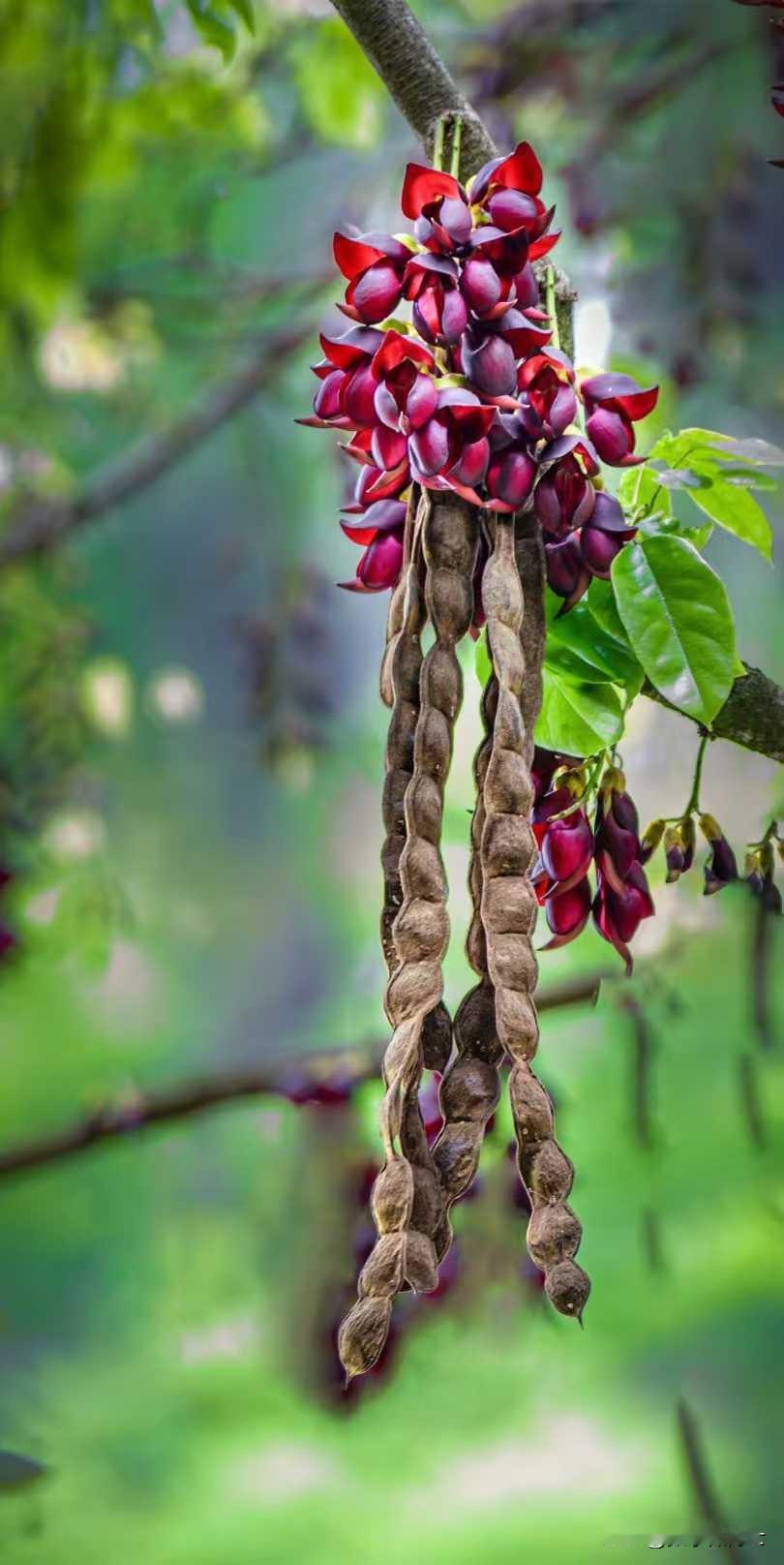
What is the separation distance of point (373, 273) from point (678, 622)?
0.09 m

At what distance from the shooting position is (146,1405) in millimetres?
1388

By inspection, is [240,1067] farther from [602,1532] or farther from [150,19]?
[150,19]

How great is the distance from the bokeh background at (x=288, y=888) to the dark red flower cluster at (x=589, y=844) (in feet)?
1.29

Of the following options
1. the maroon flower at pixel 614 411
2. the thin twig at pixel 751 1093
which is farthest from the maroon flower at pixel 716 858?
the thin twig at pixel 751 1093

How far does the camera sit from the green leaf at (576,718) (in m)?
0.31

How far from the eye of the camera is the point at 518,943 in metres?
0.23

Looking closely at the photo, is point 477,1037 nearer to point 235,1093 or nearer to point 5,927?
point 235,1093

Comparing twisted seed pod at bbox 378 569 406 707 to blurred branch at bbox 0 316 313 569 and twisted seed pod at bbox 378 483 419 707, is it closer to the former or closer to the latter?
twisted seed pod at bbox 378 483 419 707

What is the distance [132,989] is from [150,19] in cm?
122

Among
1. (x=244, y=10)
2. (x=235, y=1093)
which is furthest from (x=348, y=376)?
(x=235, y=1093)

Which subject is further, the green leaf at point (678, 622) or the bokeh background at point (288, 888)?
the bokeh background at point (288, 888)

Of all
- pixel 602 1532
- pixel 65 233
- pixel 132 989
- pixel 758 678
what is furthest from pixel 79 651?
pixel 758 678

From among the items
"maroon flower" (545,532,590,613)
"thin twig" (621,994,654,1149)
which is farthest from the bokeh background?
"maroon flower" (545,532,590,613)

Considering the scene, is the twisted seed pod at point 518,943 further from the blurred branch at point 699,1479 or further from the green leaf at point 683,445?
the blurred branch at point 699,1479
